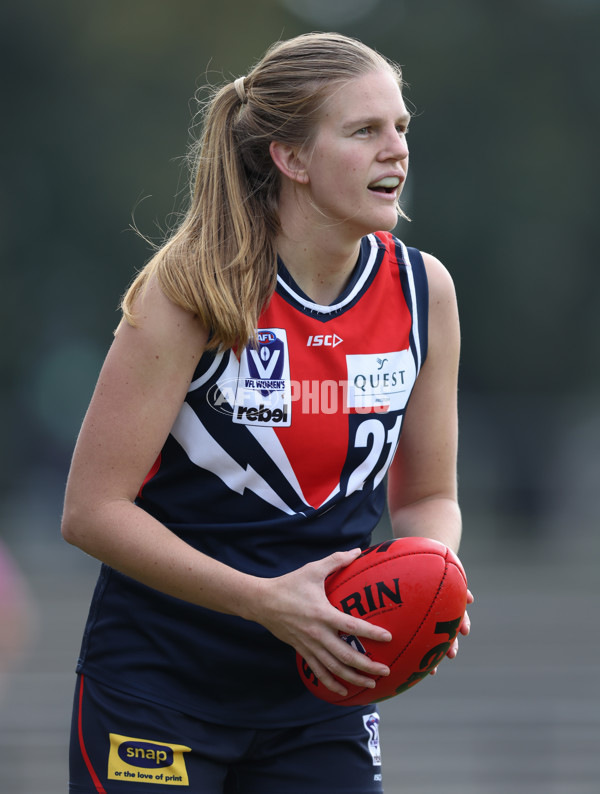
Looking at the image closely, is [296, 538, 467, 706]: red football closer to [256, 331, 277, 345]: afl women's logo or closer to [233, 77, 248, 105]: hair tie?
[256, 331, 277, 345]: afl women's logo

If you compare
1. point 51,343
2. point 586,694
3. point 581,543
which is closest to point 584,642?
point 586,694

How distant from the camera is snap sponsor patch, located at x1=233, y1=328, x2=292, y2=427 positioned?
110 inches

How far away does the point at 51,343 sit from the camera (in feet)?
70.1

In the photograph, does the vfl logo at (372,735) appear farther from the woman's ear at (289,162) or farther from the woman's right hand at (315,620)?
the woman's ear at (289,162)

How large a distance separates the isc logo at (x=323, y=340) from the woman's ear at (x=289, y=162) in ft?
1.19

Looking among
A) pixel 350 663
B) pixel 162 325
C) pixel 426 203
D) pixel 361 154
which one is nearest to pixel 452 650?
pixel 350 663

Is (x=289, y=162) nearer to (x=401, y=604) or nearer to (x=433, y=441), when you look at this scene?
(x=433, y=441)

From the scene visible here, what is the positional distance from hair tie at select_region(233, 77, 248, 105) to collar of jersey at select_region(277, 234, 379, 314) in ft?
1.39

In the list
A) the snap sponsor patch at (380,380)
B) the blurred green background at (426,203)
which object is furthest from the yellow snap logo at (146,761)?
the blurred green background at (426,203)

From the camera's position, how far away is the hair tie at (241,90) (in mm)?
3057

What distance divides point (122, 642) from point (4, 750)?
5.47 meters

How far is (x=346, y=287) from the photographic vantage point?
3.00 meters

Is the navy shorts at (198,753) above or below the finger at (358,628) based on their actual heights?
below

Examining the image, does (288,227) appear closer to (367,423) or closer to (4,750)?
(367,423)
